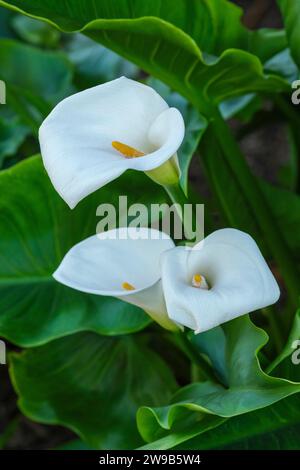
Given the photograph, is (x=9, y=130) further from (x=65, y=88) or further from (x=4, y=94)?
(x=4, y=94)

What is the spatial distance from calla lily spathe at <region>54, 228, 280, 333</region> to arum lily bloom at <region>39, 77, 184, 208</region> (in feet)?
0.22

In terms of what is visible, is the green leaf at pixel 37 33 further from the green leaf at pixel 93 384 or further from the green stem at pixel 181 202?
the green stem at pixel 181 202

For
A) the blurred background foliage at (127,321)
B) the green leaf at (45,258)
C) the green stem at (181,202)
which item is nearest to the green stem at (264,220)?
the blurred background foliage at (127,321)

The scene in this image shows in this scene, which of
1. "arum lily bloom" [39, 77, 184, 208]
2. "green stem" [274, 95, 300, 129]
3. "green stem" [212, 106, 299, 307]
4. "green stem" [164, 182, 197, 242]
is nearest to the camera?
"arum lily bloom" [39, 77, 184, 208]

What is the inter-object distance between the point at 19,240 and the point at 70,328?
0.12 metres

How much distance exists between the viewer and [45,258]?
0.91 meters

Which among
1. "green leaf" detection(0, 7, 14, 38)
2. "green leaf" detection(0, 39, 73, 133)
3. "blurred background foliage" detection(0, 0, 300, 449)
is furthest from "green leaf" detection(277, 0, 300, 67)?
"green leaf" detection(0, 7, 14, 38)

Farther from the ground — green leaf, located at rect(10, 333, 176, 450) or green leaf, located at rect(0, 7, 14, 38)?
green leaf, located at rect(0, 7, 14, 38)

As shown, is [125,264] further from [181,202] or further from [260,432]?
[260,432]

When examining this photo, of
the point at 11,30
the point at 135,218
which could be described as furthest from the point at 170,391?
the point at 11,30

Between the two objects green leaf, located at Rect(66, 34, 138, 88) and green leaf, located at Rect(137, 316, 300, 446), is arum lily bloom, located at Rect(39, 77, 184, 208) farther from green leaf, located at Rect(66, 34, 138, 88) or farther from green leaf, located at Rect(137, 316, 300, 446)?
green leaf, located at Rect(66, 34, 138, 88)

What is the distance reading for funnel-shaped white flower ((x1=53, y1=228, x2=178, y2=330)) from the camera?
26.2 inches

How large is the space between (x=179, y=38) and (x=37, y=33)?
2.86 ft

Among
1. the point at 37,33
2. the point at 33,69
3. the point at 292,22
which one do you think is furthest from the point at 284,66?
the point at 37,33
